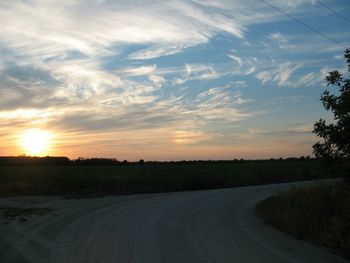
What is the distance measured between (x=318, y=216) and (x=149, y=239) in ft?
16.3

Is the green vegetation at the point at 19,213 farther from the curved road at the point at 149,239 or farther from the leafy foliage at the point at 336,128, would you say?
the leafy foliage at the point at 336,128

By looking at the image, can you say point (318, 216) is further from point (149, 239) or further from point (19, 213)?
point (19, 213)

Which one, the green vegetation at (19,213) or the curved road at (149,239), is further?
the green vegetation at (19,213)

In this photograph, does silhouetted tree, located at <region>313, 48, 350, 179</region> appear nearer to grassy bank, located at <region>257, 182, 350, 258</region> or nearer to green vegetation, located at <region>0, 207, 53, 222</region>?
grassy bank, located at <region>257, 182, 350, 258</region>

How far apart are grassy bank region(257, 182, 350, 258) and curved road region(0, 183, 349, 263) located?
0.44 meters

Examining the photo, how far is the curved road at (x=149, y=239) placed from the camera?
8.94 m

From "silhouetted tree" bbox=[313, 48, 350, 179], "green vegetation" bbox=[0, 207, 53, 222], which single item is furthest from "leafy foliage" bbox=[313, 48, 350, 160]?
"green vegetation" bbox=[0, 207, 53, 222]

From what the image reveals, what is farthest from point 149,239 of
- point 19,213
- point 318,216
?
point 19,213

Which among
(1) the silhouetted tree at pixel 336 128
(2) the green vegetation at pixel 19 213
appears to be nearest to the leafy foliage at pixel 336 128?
(1) the silhouetted tree at pixel 336 128

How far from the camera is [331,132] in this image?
1262 cm

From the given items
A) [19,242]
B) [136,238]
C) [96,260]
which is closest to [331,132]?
[136,238]

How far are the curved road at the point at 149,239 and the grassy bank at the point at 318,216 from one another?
0.44m

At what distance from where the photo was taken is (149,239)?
1066cm

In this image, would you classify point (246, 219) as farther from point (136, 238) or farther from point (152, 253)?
point (152, 253)
